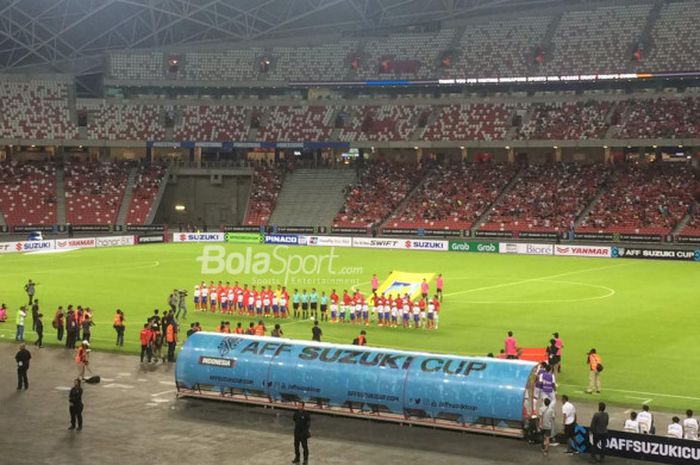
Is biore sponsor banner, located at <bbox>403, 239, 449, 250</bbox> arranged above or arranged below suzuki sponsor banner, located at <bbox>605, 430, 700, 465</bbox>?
above

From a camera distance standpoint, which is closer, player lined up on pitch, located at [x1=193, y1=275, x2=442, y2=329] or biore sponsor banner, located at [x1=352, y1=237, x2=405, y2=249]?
player lined up on pitch, located at [x1=193, y1=275, x2=442, y2=329]

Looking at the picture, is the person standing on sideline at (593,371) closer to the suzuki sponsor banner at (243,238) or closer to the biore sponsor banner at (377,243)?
the biore sponsor banner at (377,243)

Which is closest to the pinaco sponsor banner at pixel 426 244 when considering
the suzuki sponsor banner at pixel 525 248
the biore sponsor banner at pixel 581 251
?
the suzuki sponsor banner at pixel 525 248

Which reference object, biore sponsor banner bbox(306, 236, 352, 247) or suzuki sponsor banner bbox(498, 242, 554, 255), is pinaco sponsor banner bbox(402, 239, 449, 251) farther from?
biore sponsor banner bbox(306, 236, 352, 247)

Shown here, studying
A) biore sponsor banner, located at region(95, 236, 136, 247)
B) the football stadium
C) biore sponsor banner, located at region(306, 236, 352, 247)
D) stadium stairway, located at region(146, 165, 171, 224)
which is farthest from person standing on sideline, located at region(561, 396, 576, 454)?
stadium stairway, located at region(146, 165, 171, 224)

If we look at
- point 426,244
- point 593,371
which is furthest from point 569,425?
point 426,244

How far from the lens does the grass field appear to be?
3255 centimetres

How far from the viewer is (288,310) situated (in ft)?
140

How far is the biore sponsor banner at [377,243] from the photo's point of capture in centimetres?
7725

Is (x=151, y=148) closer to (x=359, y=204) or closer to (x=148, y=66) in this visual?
(x=148, y=66)

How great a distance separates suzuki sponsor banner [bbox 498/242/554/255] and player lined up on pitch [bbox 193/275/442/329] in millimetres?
29543

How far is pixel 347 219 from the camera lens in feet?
283

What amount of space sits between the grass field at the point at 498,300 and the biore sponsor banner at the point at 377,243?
12.1 ft

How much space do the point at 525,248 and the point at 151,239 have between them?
3222 centimetres
